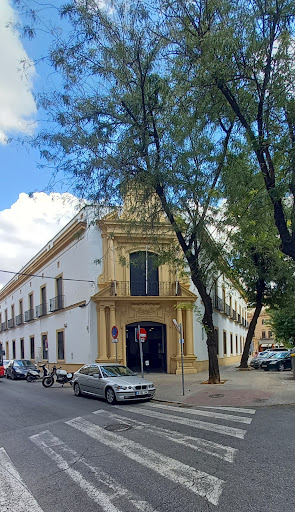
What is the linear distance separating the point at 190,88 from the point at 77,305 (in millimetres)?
15662

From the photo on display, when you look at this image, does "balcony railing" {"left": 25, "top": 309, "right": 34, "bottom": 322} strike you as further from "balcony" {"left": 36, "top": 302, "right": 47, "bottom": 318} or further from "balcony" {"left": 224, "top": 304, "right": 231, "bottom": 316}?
"balcony" {"left": 224, "top": 304, "right": 231, "bottom": 316}

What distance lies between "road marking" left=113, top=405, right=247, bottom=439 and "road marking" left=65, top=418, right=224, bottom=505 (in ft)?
6.02

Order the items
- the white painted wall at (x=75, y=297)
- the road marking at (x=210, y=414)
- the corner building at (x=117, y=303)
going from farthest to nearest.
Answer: the white painted wall at (x=75, y=297)
the corner building at (x=117, y=303)
the road marking at (x=210, y=414)

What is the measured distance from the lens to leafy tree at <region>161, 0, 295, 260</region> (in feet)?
33.3

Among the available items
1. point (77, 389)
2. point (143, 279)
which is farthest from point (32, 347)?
point (77, 389)

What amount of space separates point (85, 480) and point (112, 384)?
7851mm

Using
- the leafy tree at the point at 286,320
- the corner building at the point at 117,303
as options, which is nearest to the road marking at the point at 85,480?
the corner building at the point at 117,303

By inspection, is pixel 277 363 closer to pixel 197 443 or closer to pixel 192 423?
pixel 192 423

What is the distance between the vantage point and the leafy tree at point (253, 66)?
10.1 metres

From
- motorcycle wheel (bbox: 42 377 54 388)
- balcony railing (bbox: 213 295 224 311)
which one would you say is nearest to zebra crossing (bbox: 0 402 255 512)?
motorcycle wheel (bbox: 42 377 54 388)

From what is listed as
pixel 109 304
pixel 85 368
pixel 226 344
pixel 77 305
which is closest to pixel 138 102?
pixel 85 368

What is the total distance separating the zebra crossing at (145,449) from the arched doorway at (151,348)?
1251cm

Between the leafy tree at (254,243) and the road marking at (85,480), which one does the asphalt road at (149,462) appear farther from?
the leafy tree at (254,243)

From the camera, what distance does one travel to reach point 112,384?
1323cm
